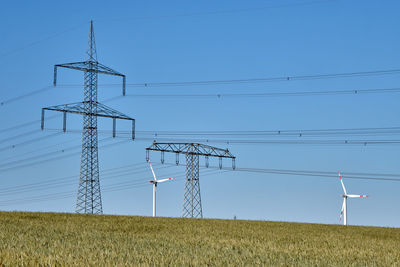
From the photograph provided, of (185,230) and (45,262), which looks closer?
(45,262)

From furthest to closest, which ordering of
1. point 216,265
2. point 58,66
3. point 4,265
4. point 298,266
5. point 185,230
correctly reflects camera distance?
point 58,66, point 185,230, point 298,266, point 216,265, point 4,265

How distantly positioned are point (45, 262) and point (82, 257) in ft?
5.73

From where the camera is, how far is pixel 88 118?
55875 millimetres

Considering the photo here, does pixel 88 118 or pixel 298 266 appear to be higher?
pixel 88 118

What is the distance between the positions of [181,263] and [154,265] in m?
0.93

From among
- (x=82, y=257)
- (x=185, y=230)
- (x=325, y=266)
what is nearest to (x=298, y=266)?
(x=325, y=266)

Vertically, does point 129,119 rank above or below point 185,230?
above

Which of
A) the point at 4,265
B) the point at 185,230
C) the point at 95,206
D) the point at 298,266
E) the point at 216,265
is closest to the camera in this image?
the point at 4,265

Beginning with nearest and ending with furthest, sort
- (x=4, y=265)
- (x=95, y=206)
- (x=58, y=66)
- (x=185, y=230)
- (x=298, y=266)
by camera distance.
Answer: (x=4, y=265) → (x=298, y=266) → (x=185, y=230) → (x=95, y=206) → (x=58, y=66)

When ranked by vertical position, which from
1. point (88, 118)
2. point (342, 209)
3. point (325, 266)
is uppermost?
point (88, 118)

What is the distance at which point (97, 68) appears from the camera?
194ft

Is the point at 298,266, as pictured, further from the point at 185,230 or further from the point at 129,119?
the point at 129,119

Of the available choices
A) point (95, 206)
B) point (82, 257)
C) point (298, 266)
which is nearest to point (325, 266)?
point (298, 266)

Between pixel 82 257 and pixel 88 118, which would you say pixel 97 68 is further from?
pixel 82 257
